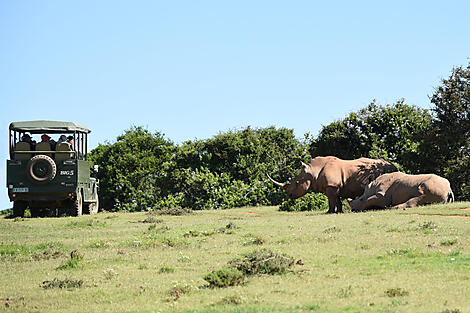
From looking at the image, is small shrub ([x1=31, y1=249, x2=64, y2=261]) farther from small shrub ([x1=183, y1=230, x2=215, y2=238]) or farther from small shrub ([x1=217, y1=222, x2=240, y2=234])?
small shrub ([x1=217, y1=222, x2=240, y2=234])

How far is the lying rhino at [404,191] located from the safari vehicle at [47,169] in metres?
12.2

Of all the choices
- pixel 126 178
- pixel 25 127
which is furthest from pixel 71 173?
pixel 126 178

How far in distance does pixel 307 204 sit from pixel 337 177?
476 centimetres

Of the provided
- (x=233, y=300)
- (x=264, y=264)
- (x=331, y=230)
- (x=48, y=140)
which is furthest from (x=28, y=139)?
(x=233, y=300)

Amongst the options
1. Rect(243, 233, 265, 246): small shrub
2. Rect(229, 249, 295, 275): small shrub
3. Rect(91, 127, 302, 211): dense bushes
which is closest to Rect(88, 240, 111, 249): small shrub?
Rect(243, 233, 265, 246): small shrub

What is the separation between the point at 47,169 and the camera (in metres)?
28.2

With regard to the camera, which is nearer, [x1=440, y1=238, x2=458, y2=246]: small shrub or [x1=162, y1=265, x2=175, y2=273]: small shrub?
[x1=162, y1=265, x2=175, y2=273]: small shrub

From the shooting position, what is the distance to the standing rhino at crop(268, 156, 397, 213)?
26438mm

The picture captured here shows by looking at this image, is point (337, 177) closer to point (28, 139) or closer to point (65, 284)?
point (28, 139)

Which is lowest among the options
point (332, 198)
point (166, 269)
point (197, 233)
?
point (166, 269)

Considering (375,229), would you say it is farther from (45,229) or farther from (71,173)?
(71,173)

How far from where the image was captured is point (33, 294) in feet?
35.2

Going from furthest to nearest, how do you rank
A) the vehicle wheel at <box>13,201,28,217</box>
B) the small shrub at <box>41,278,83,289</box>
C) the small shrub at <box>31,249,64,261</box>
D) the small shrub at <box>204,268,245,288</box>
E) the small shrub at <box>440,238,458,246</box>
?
the vehicle wheel at <box>13,201,28,217</box> < the small shrub at <box>31,249,64,261</box> < the small shrub at <box>440,238,458,246</box> < the small shrub at <box>41,278,83,289</box> < the small shrub at <box>204,268,245,288</box>

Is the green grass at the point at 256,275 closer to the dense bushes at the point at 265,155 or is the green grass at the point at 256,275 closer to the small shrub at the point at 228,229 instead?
the small shrub at the point at 228,229
